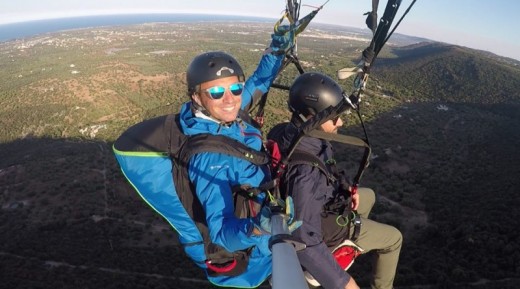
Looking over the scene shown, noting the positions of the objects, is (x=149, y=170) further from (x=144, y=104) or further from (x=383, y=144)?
(x=144, y=104)

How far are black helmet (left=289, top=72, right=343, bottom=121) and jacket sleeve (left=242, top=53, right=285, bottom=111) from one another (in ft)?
1.91

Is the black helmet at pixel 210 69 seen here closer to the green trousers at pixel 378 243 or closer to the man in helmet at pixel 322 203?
the man in helmet at pixel 322 203

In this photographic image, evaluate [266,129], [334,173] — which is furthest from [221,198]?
[266,129]

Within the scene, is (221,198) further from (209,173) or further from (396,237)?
(396,237)

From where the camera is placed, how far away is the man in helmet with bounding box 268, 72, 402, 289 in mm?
3377

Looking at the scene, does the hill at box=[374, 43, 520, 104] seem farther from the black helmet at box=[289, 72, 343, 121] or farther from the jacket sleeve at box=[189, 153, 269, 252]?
the jacket sleeve at box=[189, 153, 269, 252]

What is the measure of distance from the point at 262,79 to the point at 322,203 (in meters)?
2.02

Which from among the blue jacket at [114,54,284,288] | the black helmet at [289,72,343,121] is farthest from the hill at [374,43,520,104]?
the blue jacket at [114,54,284,288]

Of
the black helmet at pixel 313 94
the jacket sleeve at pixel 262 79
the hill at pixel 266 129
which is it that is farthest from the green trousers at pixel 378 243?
the hill at pixel 266 129

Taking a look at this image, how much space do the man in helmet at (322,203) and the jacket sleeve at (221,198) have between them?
0.78 metres

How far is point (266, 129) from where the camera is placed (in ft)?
156

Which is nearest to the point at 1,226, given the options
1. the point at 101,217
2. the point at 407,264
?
the point at 101,217

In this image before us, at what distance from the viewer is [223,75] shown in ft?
11.0

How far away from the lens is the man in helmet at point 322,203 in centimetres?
338
